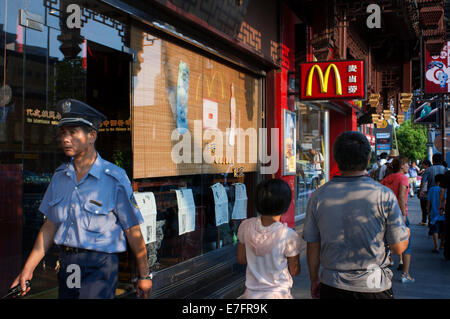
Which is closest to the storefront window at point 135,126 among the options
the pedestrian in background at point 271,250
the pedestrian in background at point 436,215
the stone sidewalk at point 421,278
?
the stone sidewalk at point 421,278

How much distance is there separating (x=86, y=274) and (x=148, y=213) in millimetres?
2396

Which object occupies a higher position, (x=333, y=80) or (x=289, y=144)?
(x=333, y=80)

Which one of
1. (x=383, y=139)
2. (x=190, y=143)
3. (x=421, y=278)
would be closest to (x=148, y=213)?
(x=190, y=143)

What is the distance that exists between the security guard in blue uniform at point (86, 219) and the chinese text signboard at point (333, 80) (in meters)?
6.08

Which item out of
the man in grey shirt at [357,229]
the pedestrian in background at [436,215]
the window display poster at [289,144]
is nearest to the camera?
the man in grey shirt at [357,229]

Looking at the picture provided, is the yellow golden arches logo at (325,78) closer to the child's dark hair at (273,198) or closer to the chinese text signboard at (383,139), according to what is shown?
the child's dark hair at (273,198)

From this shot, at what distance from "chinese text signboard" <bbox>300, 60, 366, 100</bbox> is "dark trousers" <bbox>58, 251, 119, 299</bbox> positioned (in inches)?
250

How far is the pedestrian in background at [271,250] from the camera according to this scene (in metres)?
2.78

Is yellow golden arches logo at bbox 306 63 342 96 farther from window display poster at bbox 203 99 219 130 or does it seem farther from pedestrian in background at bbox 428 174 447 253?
pedestrian in background at bbox 428 174 447 253

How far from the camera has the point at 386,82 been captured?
19172mm

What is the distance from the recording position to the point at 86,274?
264 cm

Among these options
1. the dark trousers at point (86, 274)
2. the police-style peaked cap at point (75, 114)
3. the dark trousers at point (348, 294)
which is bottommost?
the dark trousers at point (348, 294)

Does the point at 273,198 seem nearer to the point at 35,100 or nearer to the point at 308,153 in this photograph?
the point at 35,100
